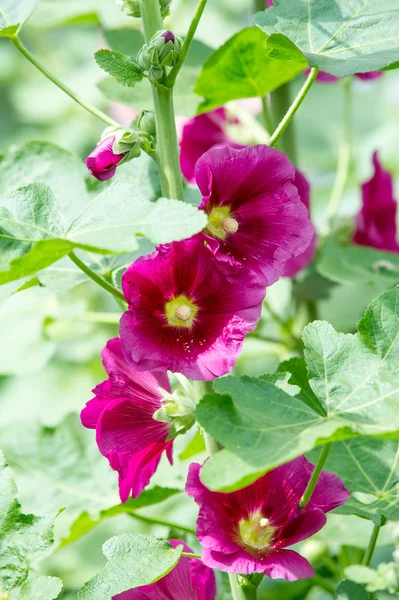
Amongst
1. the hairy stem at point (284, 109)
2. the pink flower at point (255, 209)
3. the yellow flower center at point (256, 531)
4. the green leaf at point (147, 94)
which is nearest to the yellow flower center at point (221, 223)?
the pink flower at point (255, 209)

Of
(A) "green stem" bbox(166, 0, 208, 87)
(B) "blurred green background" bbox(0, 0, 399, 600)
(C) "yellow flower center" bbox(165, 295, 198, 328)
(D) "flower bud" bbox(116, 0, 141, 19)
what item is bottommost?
(B) "blurred green background" bbox(0, 0, 399, 600)

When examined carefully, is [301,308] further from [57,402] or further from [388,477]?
[57,402]

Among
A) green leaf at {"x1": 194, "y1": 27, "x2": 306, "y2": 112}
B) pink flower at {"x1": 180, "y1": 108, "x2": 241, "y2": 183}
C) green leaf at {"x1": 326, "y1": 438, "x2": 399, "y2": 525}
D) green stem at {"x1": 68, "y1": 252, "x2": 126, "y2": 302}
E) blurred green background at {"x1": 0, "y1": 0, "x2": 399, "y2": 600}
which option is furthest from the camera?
pink flower at {"x1": 180, "y1": 108, "x2": 241, "y2": 183}

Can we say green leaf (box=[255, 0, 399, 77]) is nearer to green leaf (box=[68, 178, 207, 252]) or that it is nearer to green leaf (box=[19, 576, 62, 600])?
green leaf (box=[68, 178, 207, 252])

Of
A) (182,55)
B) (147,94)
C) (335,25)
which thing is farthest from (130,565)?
(147,94)

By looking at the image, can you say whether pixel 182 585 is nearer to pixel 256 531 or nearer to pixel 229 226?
pixel 256 531

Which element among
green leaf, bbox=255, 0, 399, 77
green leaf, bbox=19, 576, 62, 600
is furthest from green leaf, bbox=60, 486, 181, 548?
green leaf, bbox=255, 0, 399, 77
